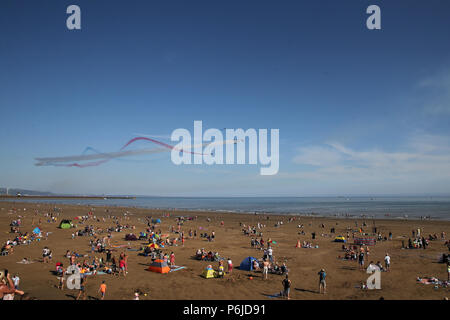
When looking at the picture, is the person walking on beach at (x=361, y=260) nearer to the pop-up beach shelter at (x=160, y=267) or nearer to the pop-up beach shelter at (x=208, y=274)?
the pop-up beach shelter at (x=208, y=274)

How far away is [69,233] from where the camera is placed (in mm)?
36500

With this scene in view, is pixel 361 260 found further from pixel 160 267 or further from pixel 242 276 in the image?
pixel 160 267

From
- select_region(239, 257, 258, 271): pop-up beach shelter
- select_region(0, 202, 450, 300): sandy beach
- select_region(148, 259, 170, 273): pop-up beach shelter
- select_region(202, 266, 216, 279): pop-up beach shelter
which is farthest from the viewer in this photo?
select_region(239, 257, 258, 271): pop-up beach shelter

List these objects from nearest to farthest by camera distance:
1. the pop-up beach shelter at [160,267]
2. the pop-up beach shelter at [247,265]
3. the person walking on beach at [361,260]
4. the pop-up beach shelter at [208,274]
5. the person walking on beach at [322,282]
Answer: the person walking on beach at [322,282]
the pop-up beach shelter at [208,274]
the pop-up beach shelter at [160,267]
the pop-up beach shelter at [247,265]
the person walking on beach at [361,260]

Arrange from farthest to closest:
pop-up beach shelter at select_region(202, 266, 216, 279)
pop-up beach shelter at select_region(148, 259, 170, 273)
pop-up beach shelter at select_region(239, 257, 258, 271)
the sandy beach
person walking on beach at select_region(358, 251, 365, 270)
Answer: person walking on beach at select_region(358, 251, 365, 270), pop-up beach shelter at select_region(239, 257, 258, 271), pop-up beach shelter at select_region(148, 259, 170, 273), pop-up beach shelter at select_region(202, 266, 216, 279), the sandy beach

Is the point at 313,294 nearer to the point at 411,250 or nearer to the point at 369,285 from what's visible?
the point at 369,285

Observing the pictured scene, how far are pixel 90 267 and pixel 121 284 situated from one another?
3924 mm

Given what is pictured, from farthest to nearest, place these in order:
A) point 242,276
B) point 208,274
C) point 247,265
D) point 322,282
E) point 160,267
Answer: point 247,265, point 160,267, point 242,276, point 208,274, point 322,282

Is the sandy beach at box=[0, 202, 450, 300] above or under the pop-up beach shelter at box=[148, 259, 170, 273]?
under

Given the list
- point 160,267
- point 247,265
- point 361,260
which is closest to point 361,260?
point 361,260

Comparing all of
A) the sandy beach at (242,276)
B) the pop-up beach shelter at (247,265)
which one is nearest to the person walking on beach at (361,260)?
the sandy beach at (242,276)

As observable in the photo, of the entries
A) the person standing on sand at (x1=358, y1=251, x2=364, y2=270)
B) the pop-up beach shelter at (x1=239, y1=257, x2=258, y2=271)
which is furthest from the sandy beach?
the person standing on sand at (x1=358, y1=251, x2=364, y2=270)

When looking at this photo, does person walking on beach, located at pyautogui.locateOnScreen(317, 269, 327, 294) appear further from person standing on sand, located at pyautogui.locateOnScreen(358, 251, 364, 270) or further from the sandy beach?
person standing on sand, located at pyautogui.locateOnScreen(358, 251, 364, 270)
